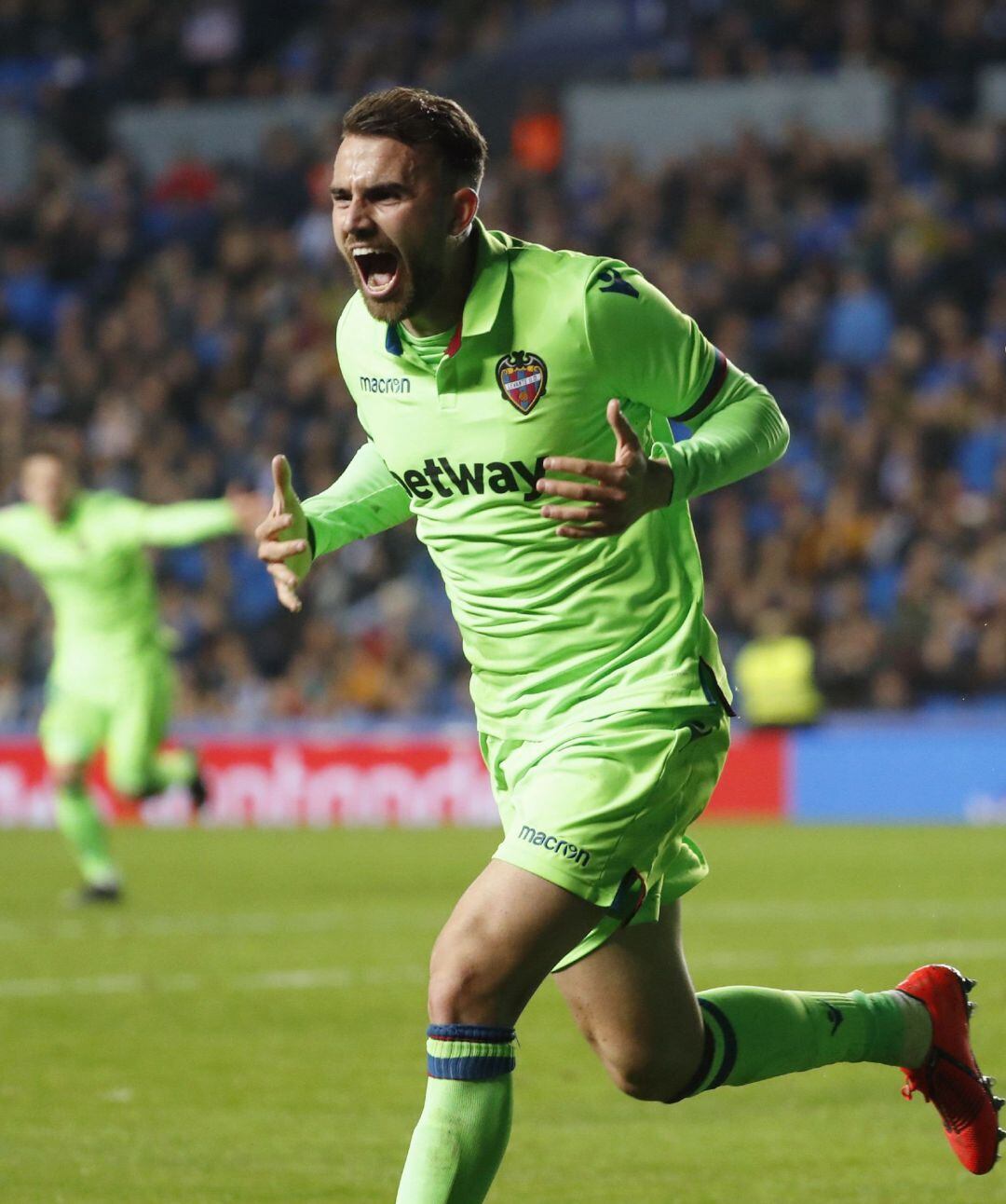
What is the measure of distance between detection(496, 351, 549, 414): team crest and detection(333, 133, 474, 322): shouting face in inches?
8.5

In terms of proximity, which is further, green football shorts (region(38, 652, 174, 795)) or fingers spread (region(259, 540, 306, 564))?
green football shorts (region(38, 652, 174, 795))

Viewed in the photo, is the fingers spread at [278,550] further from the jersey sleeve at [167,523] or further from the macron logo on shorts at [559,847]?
the jersey sleeve at [167,523]

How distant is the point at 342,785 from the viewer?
70.1 ft

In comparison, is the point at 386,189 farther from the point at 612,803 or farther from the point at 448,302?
the point at 612,803

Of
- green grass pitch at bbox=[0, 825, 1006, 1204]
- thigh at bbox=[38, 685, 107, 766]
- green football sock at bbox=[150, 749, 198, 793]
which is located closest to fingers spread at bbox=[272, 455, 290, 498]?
green grass pitch at bbox=[0, 825, 1006, 1204]

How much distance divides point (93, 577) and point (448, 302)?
8.93 m

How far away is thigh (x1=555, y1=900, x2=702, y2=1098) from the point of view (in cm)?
480

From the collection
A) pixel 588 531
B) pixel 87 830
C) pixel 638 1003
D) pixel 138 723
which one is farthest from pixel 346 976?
pixel 588 531

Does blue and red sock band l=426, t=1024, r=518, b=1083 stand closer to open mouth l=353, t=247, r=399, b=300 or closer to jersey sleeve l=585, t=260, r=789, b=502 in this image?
jersey sleeve l=585, t=260, r=789, b=502

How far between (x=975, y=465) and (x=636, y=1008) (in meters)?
17.2

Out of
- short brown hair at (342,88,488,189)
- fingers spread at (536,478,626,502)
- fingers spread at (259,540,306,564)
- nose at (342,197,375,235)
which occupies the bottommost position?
fingers spread at (259,540,306,564)

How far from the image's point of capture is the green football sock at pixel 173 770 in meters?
13.9

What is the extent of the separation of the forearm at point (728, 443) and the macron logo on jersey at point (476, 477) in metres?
0.30

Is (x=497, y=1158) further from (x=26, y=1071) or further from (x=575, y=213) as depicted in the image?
(x=575, y=213)
